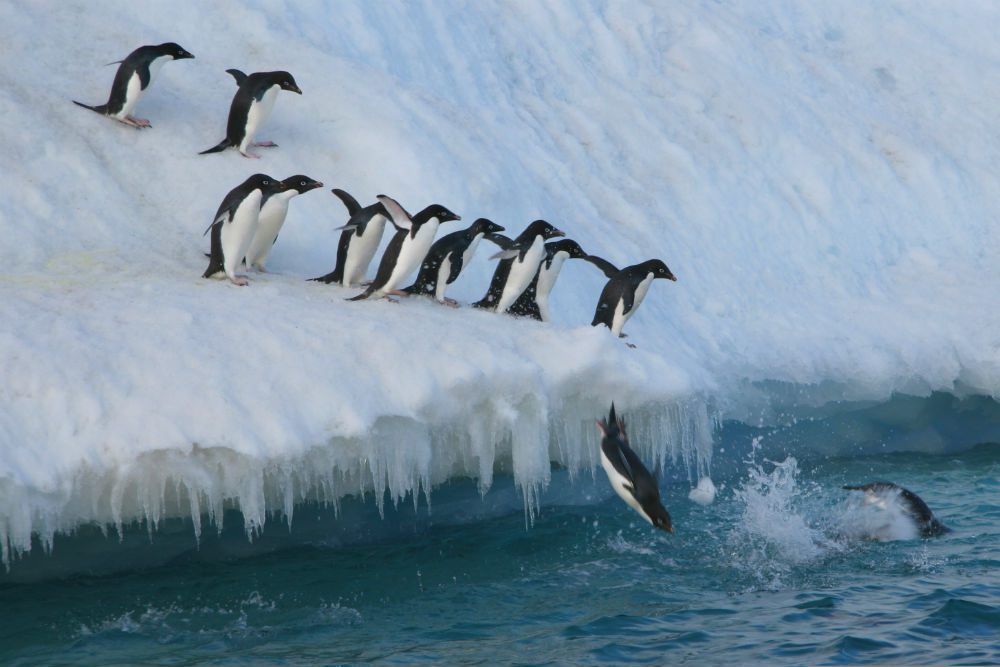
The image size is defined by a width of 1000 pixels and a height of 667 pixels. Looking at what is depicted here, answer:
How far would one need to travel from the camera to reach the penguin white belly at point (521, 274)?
25.8 feet

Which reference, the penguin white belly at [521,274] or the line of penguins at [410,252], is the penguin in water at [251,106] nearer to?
the line of penguins at [410,252]

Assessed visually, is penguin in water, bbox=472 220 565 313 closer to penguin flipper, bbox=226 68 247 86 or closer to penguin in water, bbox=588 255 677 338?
penguin in water, bbox=588 255 677 338

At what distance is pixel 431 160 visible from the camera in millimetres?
9227

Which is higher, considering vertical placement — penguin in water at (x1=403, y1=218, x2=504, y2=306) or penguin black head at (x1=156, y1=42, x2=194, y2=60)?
penguin black head at (x1=156, y1=42, x2=194, y2=60)

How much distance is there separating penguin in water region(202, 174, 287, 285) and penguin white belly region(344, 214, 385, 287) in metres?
0.63

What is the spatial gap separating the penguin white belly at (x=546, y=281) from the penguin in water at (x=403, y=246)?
34.2 inches

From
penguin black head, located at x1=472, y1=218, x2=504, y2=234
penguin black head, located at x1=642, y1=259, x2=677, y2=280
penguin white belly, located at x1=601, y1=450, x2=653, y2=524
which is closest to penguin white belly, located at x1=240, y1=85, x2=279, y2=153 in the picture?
penguin black head, located at x1=472, y1=218, x2=504, y2=234

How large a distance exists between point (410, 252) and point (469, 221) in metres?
1.46

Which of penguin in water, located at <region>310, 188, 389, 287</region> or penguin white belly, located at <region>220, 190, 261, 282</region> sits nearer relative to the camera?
penguin white belly, located at <region>220, 190, 261, 282</region>

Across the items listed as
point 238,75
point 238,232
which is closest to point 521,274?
point 238,232

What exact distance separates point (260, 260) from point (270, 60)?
8.27ft

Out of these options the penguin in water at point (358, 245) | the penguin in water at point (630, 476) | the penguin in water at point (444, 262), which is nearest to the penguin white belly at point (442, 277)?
the penguin in water at point (444, 262)

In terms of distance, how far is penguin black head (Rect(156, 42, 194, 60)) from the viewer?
9133 mm

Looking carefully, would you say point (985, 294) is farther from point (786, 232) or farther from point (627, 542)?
point (627, 542)
